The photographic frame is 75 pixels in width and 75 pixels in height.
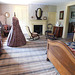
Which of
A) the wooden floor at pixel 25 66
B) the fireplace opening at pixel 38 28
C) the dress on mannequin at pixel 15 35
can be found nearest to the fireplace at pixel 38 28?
the fireplace opening at pixel 38 28

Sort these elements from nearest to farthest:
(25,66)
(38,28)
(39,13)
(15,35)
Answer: (25,66), (15,35), (39,13), (38,28)

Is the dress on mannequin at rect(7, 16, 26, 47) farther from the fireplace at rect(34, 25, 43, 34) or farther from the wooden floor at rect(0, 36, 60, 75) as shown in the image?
the fireplace at rect(34, 25, 43, 34)

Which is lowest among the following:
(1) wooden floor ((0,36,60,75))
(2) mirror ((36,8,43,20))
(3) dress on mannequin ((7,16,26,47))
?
(1) wooden floor ((0,36,60,75))

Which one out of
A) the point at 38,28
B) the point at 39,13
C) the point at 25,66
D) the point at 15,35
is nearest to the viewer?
the point at 25,66

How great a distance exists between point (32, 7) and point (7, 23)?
94.4 inches

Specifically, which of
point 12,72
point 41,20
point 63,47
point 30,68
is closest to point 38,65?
point 30,68

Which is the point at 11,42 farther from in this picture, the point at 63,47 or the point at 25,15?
the point at 25,15

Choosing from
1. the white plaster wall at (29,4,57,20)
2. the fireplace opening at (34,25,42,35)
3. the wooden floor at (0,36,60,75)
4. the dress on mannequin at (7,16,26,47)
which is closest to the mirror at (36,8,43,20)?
the white plaster wall at (29,4,57,20)

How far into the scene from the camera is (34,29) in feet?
23.9

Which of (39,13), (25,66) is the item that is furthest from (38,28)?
(25,66)

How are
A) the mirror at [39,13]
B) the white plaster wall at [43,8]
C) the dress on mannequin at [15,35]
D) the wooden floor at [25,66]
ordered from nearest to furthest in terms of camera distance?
the wooden floor at [25,66]
the dress on mannequin at [15,35]
the white plaster wall at [43,8]
the mirror at [39,13]

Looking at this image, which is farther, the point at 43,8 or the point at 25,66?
the point at 43,8

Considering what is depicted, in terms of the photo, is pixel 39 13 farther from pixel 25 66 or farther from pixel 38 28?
pixel 25 66

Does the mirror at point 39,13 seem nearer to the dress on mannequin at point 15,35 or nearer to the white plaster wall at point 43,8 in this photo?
the white plaster wall at point 43,8
